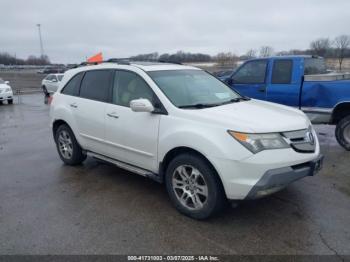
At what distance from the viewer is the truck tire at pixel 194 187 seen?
355cm

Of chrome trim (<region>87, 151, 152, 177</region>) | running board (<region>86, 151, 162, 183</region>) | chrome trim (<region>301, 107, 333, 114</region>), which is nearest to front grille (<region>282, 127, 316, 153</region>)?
running board (<region>86, 151, 162, 183</region>)

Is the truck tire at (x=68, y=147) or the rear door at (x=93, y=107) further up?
the rear door at (x=93, y=107)

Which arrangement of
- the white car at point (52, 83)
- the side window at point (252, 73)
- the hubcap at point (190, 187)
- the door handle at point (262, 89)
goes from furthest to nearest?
the white car at point (52, 83), the side window at point (252, 73), the door handle at point (262, 89), the hubcap at point (190, 187)

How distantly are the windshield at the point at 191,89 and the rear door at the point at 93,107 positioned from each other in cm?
93

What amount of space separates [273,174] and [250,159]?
29 cm

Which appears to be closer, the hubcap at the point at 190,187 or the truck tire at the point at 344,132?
the hubcap at the point at 190,187

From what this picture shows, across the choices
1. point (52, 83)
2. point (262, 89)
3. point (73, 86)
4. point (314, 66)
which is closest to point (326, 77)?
point (314, 66)

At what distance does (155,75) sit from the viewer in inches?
174

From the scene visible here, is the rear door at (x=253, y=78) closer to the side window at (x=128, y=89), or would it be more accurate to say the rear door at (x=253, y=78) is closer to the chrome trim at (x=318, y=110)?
the chrome trim at (x=318, y=110)

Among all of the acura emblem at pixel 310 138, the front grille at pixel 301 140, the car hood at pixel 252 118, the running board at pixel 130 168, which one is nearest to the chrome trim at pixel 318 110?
the car hood at pixel 252 118

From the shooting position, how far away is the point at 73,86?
5633mm

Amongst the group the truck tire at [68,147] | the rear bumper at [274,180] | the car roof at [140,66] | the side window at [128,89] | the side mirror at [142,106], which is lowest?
the truck tire at [68,147]

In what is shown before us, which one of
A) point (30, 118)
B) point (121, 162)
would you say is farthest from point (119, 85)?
point (30, 118)

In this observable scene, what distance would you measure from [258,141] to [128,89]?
2.08 metres
